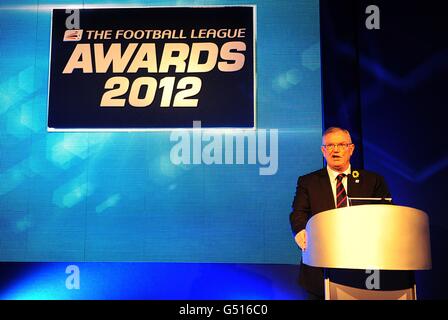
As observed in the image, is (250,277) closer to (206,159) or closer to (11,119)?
(206,159)

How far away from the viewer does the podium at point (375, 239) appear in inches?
64.1

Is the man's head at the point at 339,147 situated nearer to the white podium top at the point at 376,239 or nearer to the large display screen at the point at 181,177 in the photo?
the white podium top at the point at 376,239

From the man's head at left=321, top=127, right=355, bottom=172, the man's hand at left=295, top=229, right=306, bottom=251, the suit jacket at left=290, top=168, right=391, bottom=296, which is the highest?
the man's head at left=321, top=127, right=355, bottom=172

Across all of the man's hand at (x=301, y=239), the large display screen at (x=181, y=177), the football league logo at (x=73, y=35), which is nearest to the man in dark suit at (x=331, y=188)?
the man's hand at (x=301, y=239)

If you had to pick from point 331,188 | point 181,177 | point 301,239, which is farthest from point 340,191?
point 181,177

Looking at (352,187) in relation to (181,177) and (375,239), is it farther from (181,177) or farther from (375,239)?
(181,177)

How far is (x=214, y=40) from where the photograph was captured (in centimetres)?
477

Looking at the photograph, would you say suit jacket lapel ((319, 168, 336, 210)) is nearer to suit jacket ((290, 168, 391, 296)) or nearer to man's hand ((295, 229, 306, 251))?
suit jacket ((290, 168, 391, 296))

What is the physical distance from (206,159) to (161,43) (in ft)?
4.80

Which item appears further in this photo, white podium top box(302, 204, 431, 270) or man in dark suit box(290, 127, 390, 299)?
man in dark suit box(290, 127, 390, 299)

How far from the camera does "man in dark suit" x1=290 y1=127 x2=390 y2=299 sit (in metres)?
2.32

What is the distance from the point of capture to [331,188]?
96.8 inches

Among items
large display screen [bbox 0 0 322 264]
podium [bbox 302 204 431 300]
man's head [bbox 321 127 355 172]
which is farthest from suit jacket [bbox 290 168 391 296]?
large display screen [bbox 0 0 322 264]
